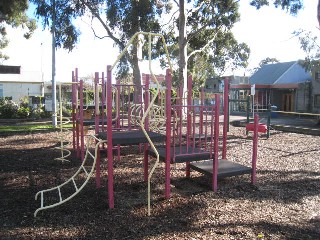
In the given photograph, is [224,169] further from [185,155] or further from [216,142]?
[185,155]

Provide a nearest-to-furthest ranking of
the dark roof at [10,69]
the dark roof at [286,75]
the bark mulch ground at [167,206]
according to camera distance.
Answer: the bark mulch ground at [167,206]
the dark roof at [286,75]
the dark roof at [10,69]

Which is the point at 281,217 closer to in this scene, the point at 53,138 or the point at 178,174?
the point at 178,174

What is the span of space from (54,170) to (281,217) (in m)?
4.50

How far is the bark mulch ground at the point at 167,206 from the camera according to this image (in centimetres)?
365

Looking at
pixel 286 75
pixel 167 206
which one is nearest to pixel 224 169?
pixel 167 206

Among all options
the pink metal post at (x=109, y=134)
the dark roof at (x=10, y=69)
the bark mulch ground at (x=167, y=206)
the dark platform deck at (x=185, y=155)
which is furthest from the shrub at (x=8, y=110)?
the dark roof at (x=10, y=69)

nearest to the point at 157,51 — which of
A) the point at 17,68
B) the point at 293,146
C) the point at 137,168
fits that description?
the point at 293,146

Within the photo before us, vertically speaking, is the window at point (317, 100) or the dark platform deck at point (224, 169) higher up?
the window at point (317, 100)

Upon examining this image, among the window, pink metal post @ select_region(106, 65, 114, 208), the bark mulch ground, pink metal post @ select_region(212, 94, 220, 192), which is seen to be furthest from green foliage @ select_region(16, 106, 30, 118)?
the window

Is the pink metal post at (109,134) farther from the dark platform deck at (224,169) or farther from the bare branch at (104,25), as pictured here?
the bare branch at (104,25)

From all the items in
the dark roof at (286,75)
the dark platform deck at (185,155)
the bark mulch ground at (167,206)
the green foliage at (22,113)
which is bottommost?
the bark mulch ground at (167,206)

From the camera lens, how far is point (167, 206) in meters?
4.50

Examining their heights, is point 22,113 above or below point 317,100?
below

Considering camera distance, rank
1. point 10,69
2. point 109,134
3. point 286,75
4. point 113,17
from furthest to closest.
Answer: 1. point 10,69
2. point 286,75
3. point 113,17
4. point 109,134
